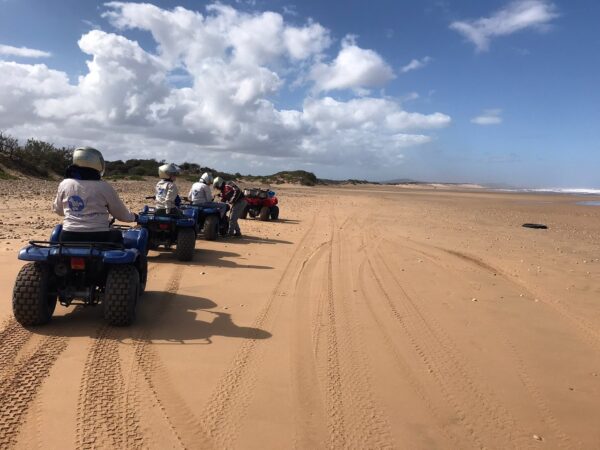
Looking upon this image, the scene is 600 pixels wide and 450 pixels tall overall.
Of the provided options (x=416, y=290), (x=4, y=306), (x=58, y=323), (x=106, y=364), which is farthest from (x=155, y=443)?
(x=416, y=290)

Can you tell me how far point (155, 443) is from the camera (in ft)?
9.48

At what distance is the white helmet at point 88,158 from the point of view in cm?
472

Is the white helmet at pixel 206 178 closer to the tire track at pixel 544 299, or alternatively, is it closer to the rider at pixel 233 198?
the rider at pixel 233 198

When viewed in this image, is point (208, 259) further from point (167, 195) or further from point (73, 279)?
point (73, 279)

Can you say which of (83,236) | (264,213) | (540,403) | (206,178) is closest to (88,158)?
(83,236)

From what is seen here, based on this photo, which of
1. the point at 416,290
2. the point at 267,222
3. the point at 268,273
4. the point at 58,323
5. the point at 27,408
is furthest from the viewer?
the point at 267,222

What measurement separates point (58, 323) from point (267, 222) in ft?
36.6

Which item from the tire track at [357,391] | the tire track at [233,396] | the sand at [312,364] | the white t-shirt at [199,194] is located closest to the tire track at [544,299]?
the sand at [312,364]

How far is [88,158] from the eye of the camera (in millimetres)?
4742

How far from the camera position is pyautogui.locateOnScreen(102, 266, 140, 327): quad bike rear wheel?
461 cm

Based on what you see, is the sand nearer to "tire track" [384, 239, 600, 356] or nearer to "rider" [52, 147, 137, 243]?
"tire track" [384, 239, 600, 356]

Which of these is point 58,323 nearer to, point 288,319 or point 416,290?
point 288,319

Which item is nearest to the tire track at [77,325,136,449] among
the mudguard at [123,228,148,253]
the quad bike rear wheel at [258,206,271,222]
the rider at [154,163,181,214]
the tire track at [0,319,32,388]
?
the tire track at [0,319,32,388]

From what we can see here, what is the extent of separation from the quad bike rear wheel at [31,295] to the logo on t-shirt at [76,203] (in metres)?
0.63
